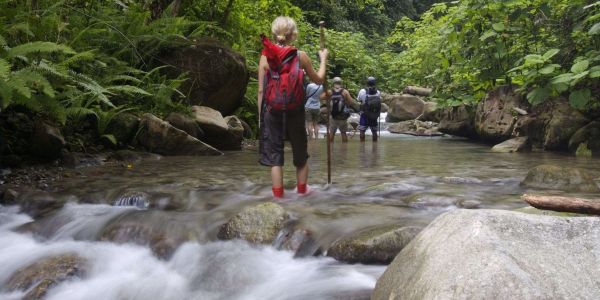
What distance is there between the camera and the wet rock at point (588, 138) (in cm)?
1011

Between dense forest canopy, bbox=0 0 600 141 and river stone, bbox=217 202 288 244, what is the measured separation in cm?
234

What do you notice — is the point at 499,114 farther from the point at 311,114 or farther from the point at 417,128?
the point at 417,128

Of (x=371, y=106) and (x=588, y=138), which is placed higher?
(x=371, y=106)

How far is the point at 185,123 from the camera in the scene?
10.1 metres

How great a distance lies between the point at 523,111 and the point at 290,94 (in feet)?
29.0

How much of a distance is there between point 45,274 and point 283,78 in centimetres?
265

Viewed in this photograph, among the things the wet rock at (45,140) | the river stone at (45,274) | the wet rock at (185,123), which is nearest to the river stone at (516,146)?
the wet rock at (185,123)

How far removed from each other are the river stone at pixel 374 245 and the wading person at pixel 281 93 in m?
1.62

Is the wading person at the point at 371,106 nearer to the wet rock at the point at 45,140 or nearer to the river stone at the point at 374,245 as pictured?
the wet rock at the point at 45,140

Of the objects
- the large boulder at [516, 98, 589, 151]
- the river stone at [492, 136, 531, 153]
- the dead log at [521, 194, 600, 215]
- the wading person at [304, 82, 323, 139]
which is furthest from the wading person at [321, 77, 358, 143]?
the dead log at [521, 194, 600, 215]

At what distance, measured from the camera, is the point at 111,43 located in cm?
1004

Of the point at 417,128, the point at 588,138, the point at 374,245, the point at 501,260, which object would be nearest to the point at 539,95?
the point at 588,138

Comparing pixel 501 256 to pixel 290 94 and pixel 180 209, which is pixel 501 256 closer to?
pixel 290 94

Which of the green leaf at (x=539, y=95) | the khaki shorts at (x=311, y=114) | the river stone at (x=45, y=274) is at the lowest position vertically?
the river stone at (x=45, y=274)
